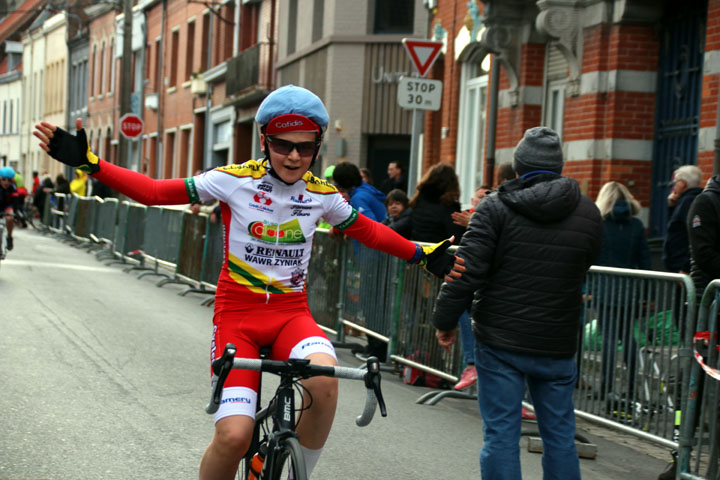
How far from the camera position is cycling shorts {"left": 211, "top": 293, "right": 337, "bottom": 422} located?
4.64m

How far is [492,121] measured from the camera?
17969 mm

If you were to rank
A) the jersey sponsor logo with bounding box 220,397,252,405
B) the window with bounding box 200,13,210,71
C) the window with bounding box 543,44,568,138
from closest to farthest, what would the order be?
the jersey sponsor logo with bounding box 220,397,252,405 < the window with bounding box 543,44,568,138 < the window with bounding box 200,13,210,71

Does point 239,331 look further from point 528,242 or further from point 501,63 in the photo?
point 501,63

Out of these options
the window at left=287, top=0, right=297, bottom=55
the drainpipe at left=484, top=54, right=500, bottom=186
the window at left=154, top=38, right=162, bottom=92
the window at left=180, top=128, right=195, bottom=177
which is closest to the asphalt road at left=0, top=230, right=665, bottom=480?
the drainpipe at left=484, top=54, right=500, bottom=186

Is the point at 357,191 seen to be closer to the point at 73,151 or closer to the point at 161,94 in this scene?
the point at 73,151

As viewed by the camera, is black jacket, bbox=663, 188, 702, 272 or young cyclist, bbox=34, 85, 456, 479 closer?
young cyclist, bbox=34, 85, 456, 479

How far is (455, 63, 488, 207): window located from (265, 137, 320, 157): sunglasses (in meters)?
14.7

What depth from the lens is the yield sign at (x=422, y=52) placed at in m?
14.2

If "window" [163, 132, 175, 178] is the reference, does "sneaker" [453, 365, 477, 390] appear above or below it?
below

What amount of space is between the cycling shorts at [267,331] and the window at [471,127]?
576 inches

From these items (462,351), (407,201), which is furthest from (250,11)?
(462,351)

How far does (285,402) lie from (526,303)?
146cm

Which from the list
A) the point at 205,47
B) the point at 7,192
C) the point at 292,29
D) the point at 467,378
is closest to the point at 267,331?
the point at 467,378

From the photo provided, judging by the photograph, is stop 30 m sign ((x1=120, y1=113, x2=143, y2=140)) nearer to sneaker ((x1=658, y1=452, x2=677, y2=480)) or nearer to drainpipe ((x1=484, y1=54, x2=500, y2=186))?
drainpipe ((x1=484, y1=54, x2=500, y2=186))
